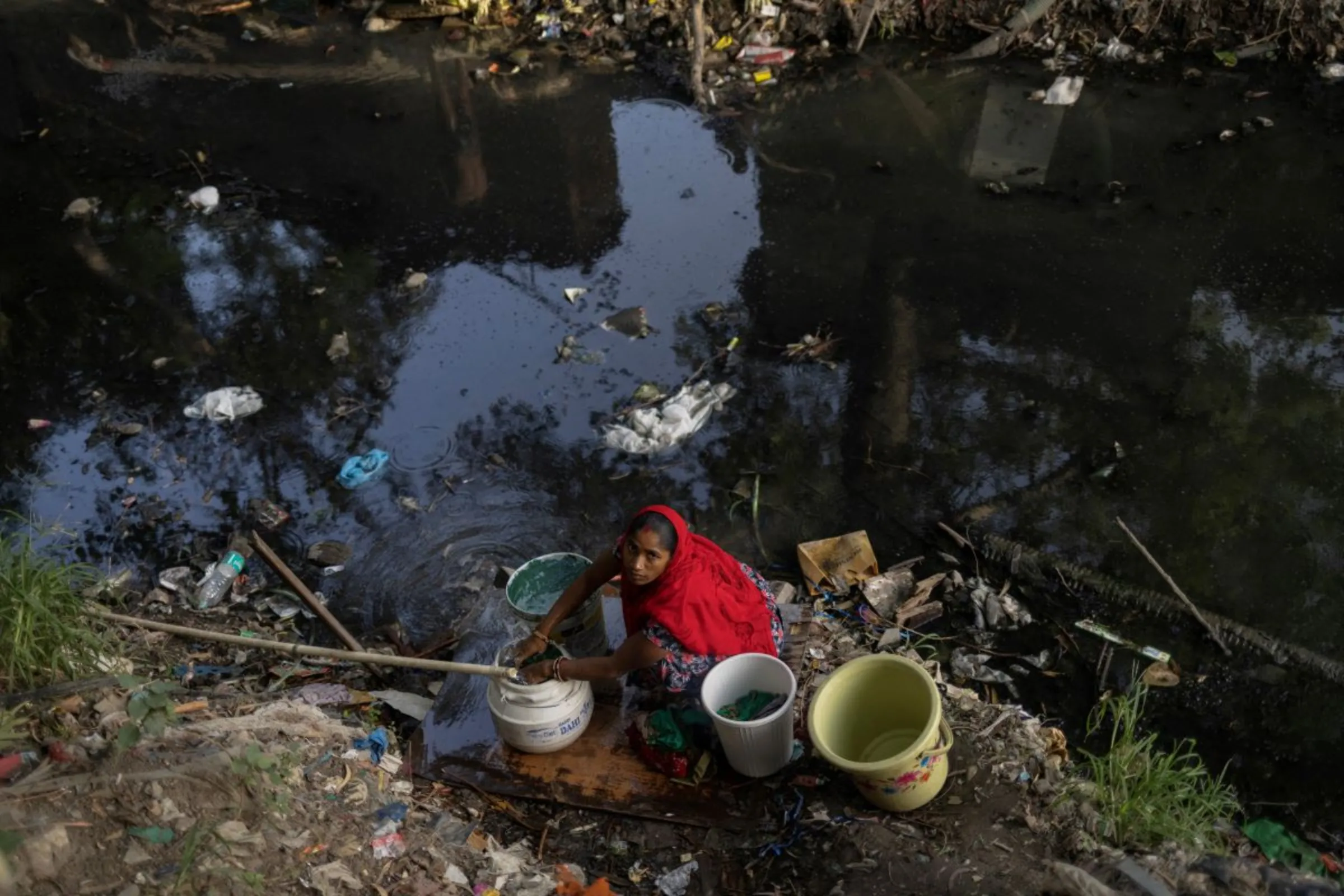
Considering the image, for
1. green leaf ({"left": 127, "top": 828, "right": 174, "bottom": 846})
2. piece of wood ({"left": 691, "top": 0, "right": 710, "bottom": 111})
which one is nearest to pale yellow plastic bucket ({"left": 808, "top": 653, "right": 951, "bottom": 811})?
green leaf ({"left": 127, "top": 828, "right": 174, "bottom": 846})

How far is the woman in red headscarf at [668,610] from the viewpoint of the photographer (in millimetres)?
3242

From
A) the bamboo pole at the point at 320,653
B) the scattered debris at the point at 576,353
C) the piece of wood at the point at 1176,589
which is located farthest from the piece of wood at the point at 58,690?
the piece of wood at the point at 1176,589

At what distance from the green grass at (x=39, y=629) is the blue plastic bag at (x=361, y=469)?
5.08ft

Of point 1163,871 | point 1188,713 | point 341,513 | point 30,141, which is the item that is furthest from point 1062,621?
point 30,141

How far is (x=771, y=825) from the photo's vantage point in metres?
3.30

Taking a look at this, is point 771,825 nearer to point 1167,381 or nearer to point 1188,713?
point 1188,713

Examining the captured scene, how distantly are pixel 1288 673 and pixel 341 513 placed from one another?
4.05 metres

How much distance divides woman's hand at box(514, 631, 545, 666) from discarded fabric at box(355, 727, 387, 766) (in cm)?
60

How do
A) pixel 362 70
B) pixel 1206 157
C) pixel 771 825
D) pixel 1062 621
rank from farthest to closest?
pixel 362 70
pixel 1206 157
pixel 1062 621
pixel 771 825

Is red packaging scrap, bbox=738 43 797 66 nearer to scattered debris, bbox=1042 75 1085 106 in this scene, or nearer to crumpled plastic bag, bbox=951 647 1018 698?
scattered debris, bbox=1042 75 1085 106

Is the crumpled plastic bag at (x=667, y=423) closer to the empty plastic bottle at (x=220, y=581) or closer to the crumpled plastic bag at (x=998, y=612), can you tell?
the crumpled plastic bag at (x=998, y=612)

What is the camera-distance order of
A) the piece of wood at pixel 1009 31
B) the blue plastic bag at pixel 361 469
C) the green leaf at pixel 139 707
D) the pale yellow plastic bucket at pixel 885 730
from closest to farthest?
the green leaf at pixel 139 707
the pale yellow plastic bucket at pixel 885 730
the blue plastic bag at pixel 361 469
the piece of wood at pixel 1009 31

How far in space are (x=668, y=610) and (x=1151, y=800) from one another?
1526mm

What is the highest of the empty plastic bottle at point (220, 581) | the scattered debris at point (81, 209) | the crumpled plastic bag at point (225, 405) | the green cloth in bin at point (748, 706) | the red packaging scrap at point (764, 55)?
the red packaging scrap at point (764, 55)
